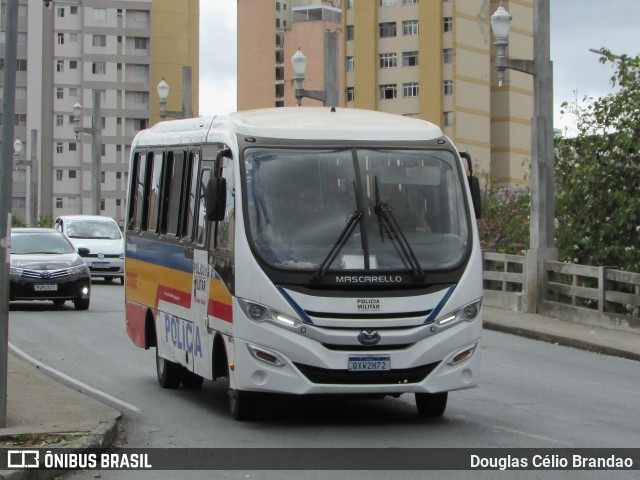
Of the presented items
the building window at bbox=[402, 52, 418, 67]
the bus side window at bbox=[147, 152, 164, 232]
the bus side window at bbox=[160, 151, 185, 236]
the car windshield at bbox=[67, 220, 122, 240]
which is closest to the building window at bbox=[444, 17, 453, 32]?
the building window at bbox=[402, 52, 418, 67]

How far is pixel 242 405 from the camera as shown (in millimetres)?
12648

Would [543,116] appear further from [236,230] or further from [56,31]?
[56,31]

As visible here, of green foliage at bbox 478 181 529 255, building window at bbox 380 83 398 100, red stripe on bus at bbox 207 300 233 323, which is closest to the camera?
red stripe on bus at bbox 207 300 233 323

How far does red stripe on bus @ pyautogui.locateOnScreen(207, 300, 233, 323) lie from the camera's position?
12.4 meters

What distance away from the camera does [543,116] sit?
26.8m

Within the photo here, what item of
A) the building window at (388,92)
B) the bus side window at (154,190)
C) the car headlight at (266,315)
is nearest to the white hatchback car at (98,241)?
the bus side window at (154,190)

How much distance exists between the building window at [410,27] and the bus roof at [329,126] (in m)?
91.9

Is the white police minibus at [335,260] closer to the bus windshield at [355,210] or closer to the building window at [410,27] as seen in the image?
the bus windshield at [355,210]

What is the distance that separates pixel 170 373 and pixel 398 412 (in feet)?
11.0

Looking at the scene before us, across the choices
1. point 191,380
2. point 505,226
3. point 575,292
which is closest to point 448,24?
point 505,226

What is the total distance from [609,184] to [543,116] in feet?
6.19

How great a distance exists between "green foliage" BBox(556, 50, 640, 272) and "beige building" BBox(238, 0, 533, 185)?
68.7 metres

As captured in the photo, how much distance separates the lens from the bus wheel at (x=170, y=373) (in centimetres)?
1572

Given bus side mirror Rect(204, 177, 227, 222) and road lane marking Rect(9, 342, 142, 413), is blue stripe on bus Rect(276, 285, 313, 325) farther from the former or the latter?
road lane marking Rect(9, 342, 142, 413)
